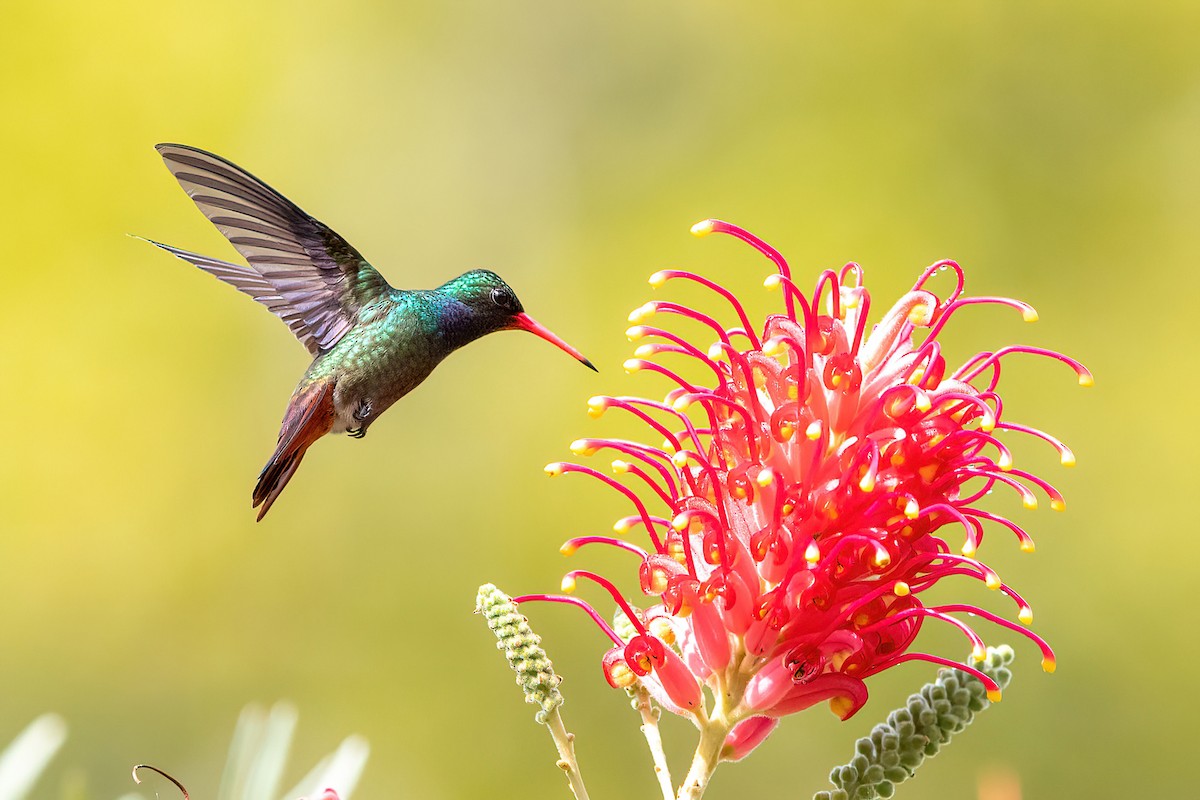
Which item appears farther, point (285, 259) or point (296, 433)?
point (285, 259)

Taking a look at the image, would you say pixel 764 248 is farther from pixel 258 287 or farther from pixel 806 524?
pixel 258 287

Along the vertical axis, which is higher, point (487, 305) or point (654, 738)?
point (487, 305)

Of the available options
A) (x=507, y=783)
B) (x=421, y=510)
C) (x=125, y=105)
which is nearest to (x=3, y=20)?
(x=125, y=105)

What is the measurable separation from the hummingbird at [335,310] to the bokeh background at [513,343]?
201cm

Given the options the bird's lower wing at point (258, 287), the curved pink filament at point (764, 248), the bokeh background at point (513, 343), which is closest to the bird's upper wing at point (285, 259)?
the bird's lower wing at point (258, 287)

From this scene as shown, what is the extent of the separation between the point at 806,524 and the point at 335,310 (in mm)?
1161

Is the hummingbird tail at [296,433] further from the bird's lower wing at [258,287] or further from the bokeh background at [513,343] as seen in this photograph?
the bokeh background at [513,343]

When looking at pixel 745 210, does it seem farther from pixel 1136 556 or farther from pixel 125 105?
pixel 125 105

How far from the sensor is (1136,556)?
430 centimetres

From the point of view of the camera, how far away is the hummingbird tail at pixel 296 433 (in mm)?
1919

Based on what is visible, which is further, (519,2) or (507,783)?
(519,2)

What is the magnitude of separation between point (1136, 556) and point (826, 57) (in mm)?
2286

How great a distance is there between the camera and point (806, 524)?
1310 mm

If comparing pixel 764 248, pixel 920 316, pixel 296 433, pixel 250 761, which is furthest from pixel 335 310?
pixel 250 761
